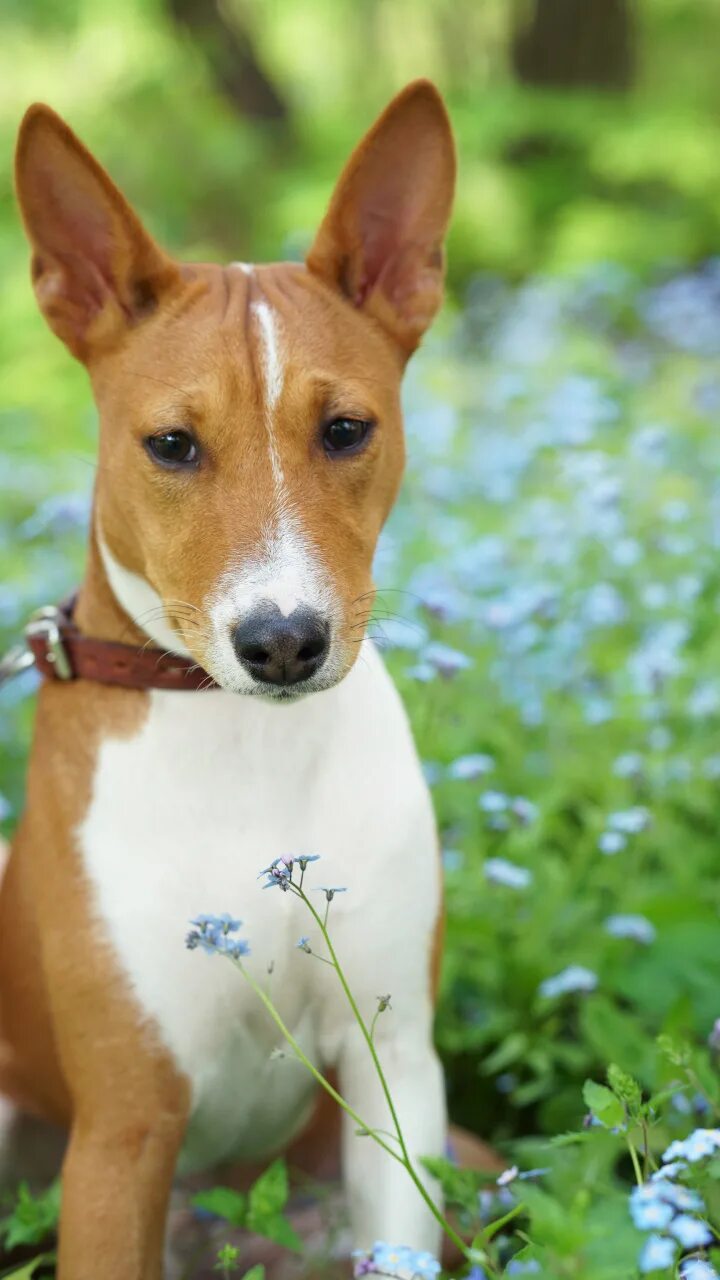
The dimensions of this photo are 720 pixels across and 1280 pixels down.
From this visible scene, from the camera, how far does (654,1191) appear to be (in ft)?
5.49

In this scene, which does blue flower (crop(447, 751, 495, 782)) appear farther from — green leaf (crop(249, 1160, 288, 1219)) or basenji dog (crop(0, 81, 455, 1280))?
green leaf (crop(249, 1160, 288, 1219))

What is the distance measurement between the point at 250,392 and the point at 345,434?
0.18m

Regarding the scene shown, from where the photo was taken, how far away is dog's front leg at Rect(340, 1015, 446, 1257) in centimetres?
254

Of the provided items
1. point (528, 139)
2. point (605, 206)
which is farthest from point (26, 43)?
point (605, 206)

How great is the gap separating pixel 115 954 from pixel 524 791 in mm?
1758

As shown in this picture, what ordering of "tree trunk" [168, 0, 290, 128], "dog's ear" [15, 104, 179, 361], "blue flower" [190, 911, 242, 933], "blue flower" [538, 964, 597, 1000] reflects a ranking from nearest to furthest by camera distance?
1. "blue flower" [190, 911, 242, 933]
2. "dog's ear" [15, 104, 179, 361]
3. "blue flower" [538, 964, 597, 1000]
4. "tree trunk" [168, 0, 290, 128]

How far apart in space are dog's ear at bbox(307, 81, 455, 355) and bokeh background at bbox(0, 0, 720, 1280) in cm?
53

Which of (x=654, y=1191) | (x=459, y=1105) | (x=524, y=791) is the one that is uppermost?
(x=654, y=1191)

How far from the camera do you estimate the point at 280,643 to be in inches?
83.8

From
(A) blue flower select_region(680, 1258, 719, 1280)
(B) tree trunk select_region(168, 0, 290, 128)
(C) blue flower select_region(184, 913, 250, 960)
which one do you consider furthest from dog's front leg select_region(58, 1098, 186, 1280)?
(B) tree trunk select_region(168, 0, 290, 128)

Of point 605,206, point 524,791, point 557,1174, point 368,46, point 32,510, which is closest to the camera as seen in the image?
point 557,1174

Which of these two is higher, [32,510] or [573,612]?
[573,612]

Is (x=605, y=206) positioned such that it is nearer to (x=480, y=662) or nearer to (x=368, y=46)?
(x=368, y=46)

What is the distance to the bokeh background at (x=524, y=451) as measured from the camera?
134 inches
